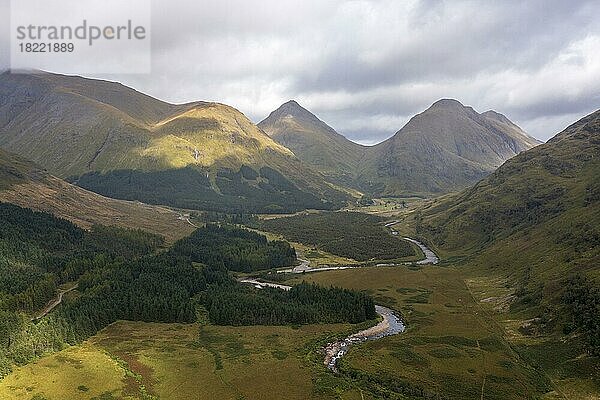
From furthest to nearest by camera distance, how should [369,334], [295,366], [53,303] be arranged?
[53,303] < [369,334] < [295,366]

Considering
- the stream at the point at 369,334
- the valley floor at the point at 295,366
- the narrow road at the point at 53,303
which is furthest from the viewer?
the narrow road at the point at 53,303

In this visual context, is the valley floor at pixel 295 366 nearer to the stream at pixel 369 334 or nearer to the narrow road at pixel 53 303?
the stream at pixel 369 334

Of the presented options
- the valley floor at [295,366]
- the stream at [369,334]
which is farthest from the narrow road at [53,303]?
the stream at [369,334]

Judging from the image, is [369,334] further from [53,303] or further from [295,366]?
[53,303]

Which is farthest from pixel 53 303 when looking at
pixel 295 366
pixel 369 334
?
pixel 369 334

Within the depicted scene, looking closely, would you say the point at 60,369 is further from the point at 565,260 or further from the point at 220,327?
the point at 565,260

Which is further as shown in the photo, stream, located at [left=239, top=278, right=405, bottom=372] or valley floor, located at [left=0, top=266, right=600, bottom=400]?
stream, located at [left=239, top=278, right=405, bottom=372]

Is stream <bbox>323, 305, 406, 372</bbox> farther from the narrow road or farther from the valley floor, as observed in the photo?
the narrow road

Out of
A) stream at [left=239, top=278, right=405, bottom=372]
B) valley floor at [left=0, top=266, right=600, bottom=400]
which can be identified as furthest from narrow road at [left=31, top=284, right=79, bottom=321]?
stream at [left=239, top=278, right=405, bottom=372]

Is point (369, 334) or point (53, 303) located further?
point (53, 303)

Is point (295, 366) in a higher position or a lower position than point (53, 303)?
lower

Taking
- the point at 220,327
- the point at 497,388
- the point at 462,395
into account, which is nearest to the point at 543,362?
the point at 497,388

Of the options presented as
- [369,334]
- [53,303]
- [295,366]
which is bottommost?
[295,366]
